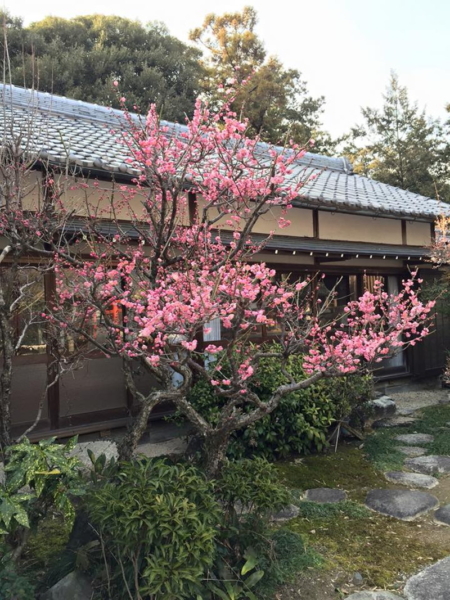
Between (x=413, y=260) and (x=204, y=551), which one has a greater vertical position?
(x=413, y=260)

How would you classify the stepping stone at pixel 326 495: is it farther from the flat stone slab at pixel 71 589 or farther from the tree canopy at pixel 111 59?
the tree canopy at pixel 111 59

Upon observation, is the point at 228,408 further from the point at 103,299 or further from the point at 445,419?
the point at 445,419

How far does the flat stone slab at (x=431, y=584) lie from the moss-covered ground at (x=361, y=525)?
9 centimetres

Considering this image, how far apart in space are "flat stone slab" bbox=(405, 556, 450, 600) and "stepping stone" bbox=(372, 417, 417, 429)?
4228 mm

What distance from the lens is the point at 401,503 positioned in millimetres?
4746

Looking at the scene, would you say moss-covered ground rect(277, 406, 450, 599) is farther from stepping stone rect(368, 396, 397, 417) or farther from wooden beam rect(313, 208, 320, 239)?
wooden beam rect(313, 208, 320, 239)

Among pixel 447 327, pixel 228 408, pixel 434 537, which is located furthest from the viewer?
pixel 447 327

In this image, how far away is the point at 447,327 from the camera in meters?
11.9

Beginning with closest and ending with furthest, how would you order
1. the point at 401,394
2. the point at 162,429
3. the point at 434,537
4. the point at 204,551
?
the point at 204,551 → the point at 434,537 → the point at 162,429 → the point at 401,394

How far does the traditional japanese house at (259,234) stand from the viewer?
6.12 meters

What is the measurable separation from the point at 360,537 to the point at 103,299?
310cm

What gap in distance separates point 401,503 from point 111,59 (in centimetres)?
2338

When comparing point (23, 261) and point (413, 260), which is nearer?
point (23, 261)

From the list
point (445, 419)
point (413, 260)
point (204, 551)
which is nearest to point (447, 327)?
point (413, 260)
